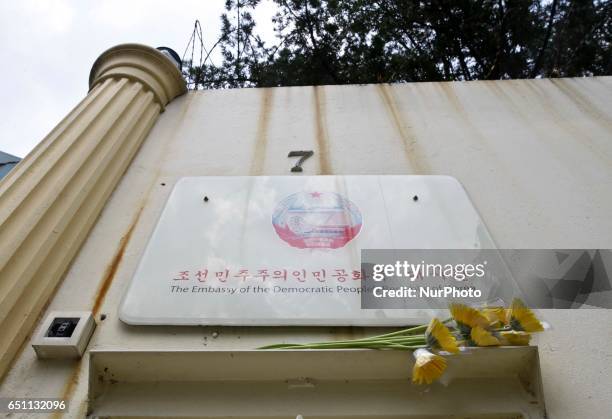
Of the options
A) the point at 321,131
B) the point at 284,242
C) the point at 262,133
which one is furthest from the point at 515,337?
the point at 262,133

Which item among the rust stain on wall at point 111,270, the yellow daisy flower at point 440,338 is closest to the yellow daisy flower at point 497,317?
the yellow daisy flower at point 440,338

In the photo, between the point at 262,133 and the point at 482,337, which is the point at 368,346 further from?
the point at 262,133

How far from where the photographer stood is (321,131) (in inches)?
98.0

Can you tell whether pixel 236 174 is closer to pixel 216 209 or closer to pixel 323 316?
pixel 216 209

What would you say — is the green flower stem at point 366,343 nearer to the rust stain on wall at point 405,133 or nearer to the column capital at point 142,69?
the rust stain on wall at point 405,133

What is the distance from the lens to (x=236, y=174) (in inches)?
84.8

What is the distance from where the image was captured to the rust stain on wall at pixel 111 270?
1.55m

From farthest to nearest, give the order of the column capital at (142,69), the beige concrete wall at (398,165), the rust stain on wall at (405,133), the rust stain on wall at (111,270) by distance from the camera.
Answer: the column capital at (142,69) < the rust stain on wall at (405,133) < the rust stain on wall at (111,270) < the beige concrete wall at (398,165)

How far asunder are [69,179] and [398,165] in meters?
1.40

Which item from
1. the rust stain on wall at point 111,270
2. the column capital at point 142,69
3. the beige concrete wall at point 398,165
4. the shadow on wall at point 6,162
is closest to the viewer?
the beige concrete wall at point 398,165

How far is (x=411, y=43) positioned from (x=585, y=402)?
12.9ft

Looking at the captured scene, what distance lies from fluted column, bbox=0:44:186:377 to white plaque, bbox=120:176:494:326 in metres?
0.30

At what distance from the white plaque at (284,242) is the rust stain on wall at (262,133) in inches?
7.4

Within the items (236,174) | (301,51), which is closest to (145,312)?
(236,174)
